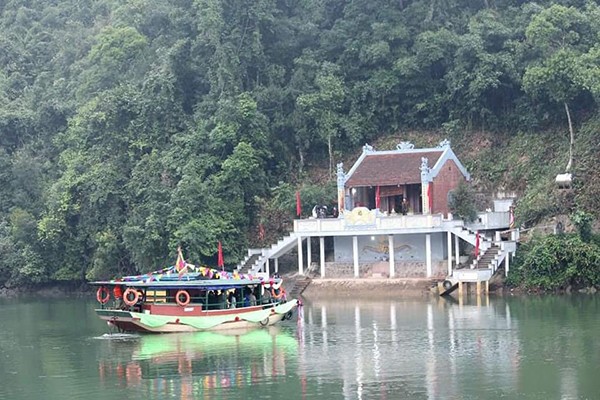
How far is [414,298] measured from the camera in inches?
1909

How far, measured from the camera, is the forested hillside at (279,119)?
5453 cm

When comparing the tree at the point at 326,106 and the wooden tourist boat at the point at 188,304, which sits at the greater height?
the tree at the point at 326,106

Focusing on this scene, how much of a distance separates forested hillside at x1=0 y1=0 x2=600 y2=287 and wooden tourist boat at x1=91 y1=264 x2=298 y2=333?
41.0 feet

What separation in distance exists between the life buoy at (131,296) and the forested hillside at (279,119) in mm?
13694

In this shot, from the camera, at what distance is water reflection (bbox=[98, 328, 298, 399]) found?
30.4 m

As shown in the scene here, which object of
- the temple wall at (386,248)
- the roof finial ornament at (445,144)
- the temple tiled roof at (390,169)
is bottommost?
the temple wall at (386,248)

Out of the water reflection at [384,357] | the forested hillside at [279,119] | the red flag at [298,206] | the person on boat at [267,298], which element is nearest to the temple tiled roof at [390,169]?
the red flag at [298,206]

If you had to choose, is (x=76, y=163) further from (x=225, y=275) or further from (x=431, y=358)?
(x=431, y=358)

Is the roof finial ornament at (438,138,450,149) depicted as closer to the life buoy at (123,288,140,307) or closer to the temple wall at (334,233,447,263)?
the temple wall at (334,233,447,263)

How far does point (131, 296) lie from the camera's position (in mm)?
40281

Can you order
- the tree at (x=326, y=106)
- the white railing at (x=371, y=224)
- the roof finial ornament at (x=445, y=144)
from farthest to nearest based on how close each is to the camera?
the tree at (x=326, y=106), the roof finial ornament at (x=445, y=144), the white railing at (x=371, y=224)

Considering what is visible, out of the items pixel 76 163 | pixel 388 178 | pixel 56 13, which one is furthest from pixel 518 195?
pixel 56 13

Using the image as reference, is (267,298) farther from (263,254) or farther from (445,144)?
(445,144)

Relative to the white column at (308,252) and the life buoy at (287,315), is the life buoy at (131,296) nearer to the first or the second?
the life buoy at (287,315)
